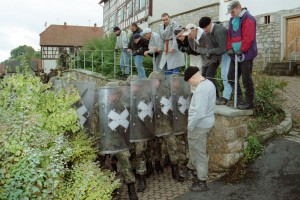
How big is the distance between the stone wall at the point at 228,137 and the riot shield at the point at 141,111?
3.71 feet

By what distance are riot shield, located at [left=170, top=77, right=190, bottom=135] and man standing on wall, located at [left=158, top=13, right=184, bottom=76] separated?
65.0 inches

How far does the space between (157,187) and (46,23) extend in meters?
44.6

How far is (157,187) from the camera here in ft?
18.4

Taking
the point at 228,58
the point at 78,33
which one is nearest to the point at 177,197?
the point at 228,58

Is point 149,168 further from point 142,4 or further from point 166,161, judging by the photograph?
point 142,4

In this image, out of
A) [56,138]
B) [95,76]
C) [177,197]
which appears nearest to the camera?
[56,138]

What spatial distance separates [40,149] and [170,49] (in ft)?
15.0

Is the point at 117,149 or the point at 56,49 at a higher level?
the point at 56,49

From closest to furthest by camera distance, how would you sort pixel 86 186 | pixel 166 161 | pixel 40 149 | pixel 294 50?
pixel 40 149 → pixel 86 186 → pixel 166 161 → pixel 294 50

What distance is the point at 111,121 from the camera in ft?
16.6

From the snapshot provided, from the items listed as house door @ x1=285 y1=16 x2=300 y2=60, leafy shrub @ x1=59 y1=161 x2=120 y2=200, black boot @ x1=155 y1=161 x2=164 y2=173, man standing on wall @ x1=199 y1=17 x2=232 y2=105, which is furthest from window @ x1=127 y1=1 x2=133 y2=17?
leafy shrub @ x1=59 y1=161 x2=120 y2=200

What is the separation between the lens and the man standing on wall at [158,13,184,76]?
7.57 meters

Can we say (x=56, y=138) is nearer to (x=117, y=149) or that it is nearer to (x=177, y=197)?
(x=117, y=149)

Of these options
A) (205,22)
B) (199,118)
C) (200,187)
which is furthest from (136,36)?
(200,187)
